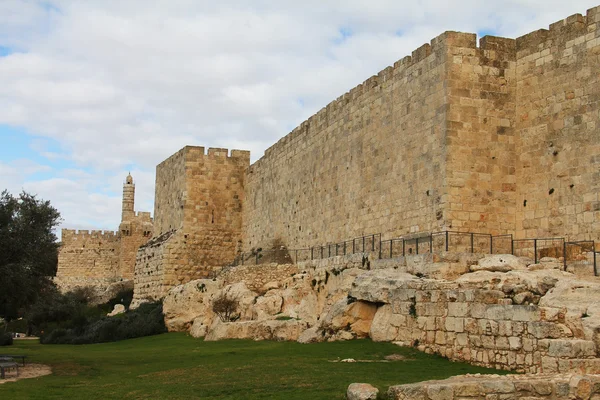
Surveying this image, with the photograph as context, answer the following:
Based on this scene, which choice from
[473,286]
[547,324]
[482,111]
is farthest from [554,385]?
[482,111]

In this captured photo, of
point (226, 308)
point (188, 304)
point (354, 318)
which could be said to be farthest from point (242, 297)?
point (354, 318)

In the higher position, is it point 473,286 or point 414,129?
point 414,129

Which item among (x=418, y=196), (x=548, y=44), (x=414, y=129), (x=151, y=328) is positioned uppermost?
(x=548, y=44)

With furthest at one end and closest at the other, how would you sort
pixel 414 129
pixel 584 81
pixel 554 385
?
pixel 414 129
pixel 584 81
pixel 554 385

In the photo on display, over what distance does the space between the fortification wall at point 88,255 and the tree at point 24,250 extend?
29.3 metres

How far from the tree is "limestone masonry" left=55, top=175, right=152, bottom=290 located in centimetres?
2855

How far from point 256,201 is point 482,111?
13563 millimetres

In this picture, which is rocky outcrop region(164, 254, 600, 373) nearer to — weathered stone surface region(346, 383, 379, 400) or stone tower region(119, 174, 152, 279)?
weathered stone surface region(346, 383, 379, 400)

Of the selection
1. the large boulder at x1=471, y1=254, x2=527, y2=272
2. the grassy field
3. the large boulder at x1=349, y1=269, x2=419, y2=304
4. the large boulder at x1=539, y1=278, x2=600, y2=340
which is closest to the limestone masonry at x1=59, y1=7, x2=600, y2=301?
the large boulder at x1=471, y1=254, x2=527, y2=272

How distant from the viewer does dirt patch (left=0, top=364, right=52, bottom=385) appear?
12477mm

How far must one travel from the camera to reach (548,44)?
15.6m

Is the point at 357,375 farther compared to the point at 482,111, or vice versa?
the point at 482,111

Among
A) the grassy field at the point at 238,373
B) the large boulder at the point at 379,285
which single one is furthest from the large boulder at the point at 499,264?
the grassy field at the point at 238,373

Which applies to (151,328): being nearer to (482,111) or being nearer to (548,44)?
(482,111)
